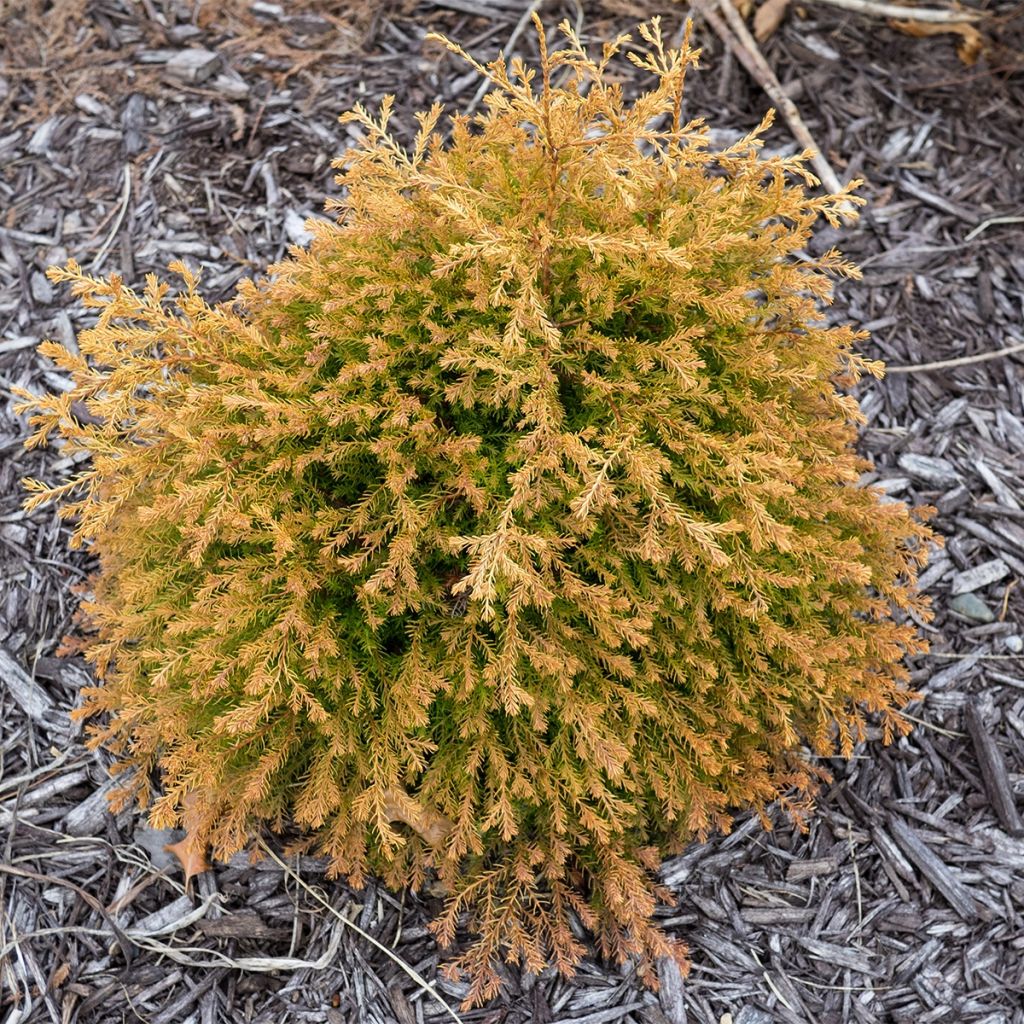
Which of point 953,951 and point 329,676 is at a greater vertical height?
point 329,676

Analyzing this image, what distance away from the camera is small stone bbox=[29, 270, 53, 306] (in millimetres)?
4156

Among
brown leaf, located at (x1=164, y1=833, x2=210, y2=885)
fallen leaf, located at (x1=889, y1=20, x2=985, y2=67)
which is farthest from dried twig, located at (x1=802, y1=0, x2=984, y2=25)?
brown leaf, located at (x1=164, y1=833, x2=210, y2=885)

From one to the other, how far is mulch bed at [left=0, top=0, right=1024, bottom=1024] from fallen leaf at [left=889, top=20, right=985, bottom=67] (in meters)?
0.05

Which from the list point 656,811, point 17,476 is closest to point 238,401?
point 656,811

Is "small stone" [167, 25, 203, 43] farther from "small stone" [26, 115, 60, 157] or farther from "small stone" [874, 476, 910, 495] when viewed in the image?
"small stone" [874, 476, 910, 495]

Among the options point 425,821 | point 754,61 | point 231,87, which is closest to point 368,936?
point 425,821

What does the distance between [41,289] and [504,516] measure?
9.94 feet

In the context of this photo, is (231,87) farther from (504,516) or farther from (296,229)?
(504,516)

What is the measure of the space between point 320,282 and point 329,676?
1.04m

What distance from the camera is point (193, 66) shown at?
183 inches

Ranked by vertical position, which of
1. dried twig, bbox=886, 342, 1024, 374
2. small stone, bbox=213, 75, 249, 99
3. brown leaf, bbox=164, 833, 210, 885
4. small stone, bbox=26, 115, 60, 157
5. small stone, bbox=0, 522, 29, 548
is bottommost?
brown leaf, bbox=164, 833, 210, 885

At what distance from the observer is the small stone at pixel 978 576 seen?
365 cm

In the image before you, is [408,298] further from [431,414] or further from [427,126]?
[427,126]

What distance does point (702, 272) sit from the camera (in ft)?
8.32
